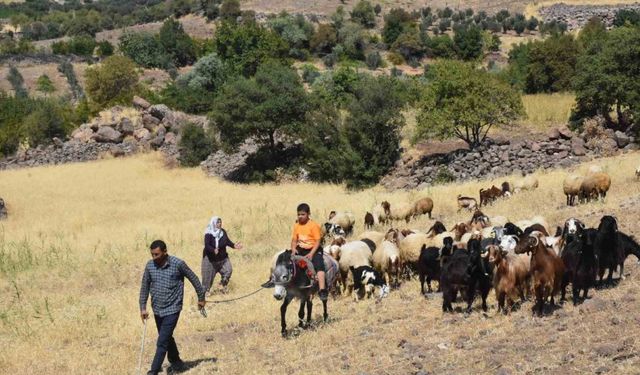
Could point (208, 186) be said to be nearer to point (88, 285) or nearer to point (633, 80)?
Result: point (88, 285)

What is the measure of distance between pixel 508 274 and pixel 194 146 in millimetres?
35790

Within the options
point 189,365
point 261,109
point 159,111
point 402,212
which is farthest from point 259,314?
point 159,111

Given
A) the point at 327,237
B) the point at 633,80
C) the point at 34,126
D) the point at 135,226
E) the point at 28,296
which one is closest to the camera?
the point at 28,296

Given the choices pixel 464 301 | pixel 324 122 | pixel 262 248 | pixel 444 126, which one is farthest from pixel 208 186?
pixel 464 301

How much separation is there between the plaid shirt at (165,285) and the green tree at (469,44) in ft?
215

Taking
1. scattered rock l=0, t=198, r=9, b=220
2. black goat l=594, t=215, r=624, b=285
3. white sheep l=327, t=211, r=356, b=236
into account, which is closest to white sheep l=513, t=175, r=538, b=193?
white sheep l=327, t=211, r=356, b=236

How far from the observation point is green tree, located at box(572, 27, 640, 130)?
31.9m

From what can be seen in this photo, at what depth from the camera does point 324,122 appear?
37.5 metres

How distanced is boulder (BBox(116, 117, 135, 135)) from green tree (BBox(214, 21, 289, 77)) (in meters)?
13.4

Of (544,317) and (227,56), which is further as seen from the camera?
→ (227,56)

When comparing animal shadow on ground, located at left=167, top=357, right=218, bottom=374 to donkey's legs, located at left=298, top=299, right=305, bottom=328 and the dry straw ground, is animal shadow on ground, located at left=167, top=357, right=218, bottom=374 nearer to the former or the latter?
the dry straw ground

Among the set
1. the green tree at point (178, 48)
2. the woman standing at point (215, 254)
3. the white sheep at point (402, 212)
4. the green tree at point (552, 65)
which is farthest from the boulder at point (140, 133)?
the woman standing at point (215, 254)

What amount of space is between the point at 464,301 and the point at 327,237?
8861 mm

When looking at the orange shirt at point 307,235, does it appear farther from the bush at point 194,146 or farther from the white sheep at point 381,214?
the bush at point 194,146
